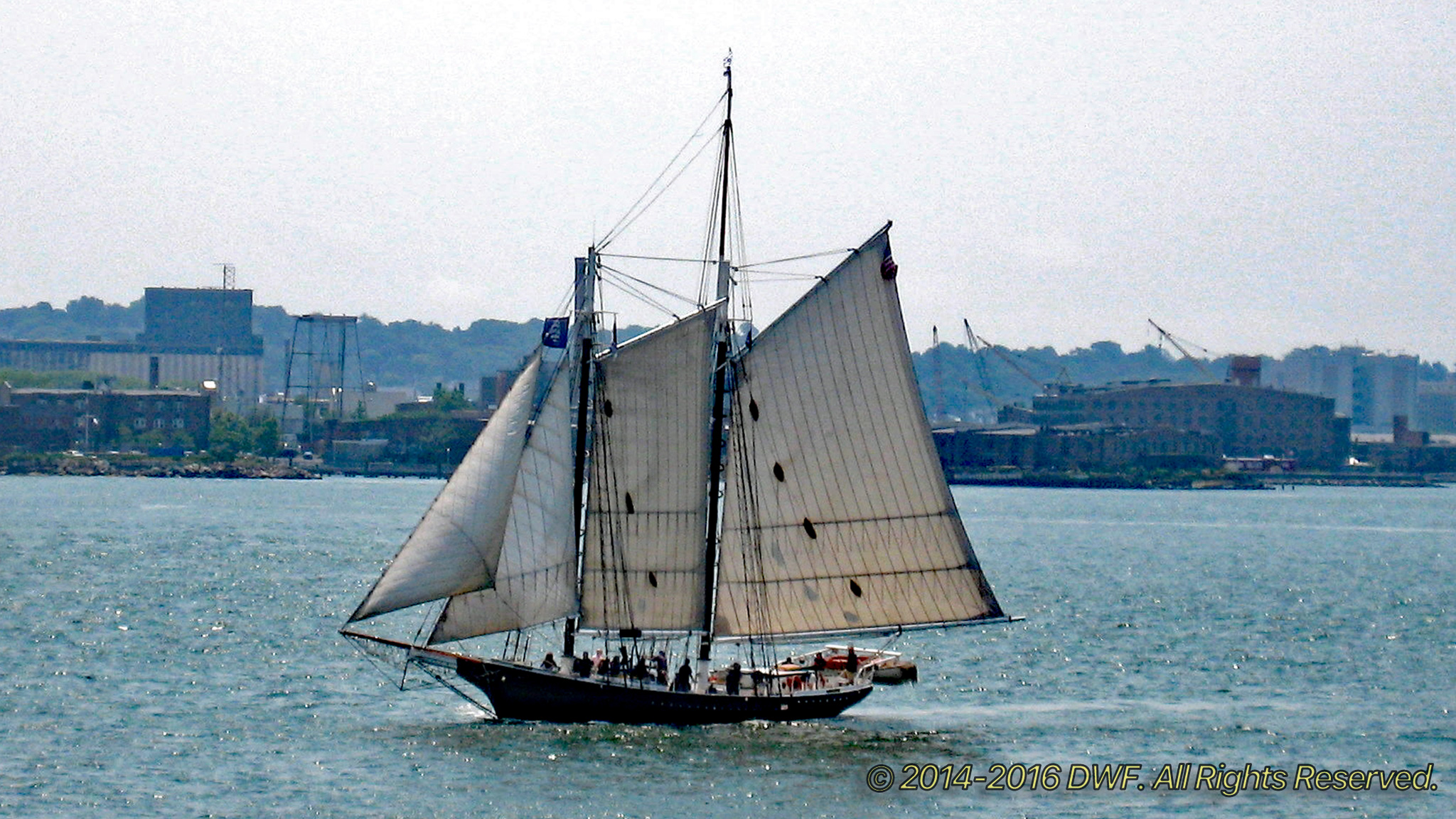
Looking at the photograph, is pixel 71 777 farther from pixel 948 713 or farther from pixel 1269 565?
pixel 1269 565

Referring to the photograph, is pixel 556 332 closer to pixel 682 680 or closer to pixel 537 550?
pixel 537 550

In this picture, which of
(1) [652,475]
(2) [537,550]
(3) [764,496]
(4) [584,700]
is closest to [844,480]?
(3) [764,496]

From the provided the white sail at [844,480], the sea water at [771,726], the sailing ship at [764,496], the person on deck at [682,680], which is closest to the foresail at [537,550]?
the sailing ship at [764,496]

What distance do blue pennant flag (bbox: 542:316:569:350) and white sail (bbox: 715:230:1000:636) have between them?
4.82 metres

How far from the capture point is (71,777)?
4459cm

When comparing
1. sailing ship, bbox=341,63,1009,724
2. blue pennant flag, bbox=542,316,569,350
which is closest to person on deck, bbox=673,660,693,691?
sailing ship, bbox=341,63,1009,724

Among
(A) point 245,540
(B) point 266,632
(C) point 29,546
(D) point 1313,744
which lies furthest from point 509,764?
(A) point 245,540

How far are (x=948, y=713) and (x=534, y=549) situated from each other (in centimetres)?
1209

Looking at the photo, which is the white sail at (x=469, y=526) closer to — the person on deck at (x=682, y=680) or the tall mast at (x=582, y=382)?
the tall mast at (x=582, y=382)

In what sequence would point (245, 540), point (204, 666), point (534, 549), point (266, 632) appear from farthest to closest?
point (245, 540), point (266, 632), point (204, 666), point (534, 549)

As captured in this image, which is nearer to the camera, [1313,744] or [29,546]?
[1313,744]

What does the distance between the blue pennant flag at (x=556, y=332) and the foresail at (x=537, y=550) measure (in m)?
3.28

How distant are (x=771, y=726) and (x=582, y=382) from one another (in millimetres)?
9229

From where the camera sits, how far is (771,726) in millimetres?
51500
